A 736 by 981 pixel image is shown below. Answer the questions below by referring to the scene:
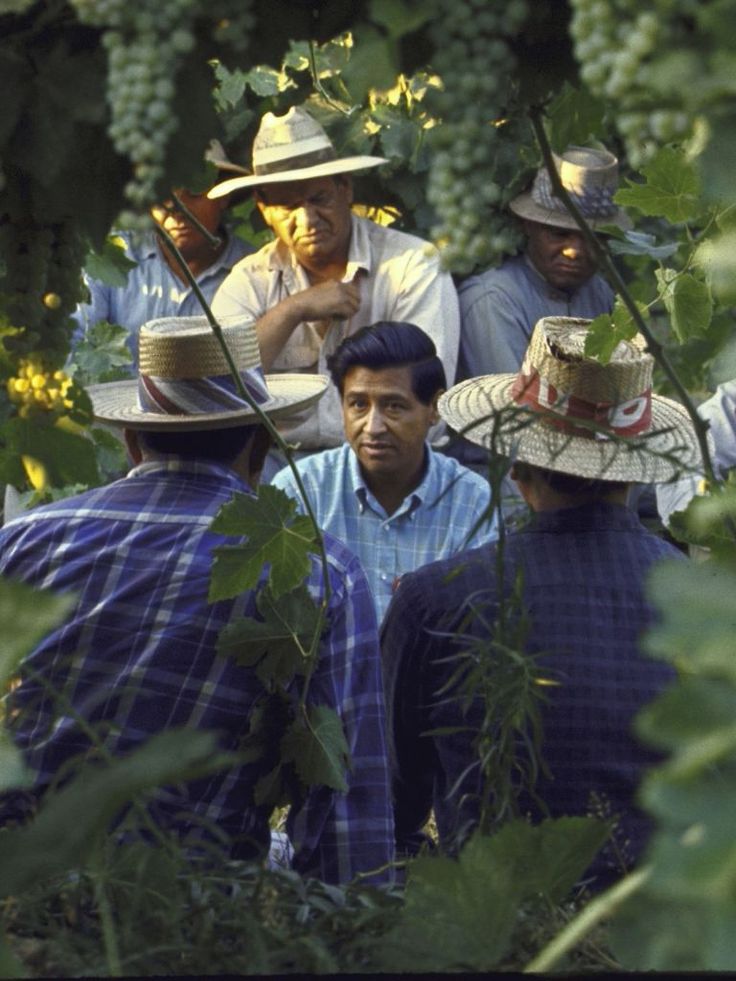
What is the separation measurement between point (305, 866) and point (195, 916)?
50.2 inches

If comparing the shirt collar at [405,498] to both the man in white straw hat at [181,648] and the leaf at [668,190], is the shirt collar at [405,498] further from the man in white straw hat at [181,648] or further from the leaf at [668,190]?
the leaf at [668,190]

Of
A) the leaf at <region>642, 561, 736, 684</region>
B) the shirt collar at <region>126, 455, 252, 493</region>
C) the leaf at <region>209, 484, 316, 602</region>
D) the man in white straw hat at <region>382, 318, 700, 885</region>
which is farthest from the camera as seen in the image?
the shirt collar at <region>126, 455, 252, 493</region>

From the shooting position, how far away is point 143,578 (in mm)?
2869

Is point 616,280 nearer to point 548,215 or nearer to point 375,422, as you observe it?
point 375,422

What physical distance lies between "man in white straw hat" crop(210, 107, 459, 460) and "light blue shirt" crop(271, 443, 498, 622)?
1.79ft

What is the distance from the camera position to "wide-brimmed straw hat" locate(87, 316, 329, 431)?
3102mm

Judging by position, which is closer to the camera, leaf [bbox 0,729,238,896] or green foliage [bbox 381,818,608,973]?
leaf [bbox 0,729,238,896]

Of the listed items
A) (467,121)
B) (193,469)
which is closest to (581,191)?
(193,469)

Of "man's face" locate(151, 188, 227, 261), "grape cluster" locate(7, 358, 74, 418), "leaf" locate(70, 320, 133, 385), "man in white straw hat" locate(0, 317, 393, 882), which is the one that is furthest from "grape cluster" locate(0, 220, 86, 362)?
"man's face" locate(151, 188, 227, 261)

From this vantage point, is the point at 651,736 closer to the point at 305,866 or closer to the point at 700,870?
the point at 700,870

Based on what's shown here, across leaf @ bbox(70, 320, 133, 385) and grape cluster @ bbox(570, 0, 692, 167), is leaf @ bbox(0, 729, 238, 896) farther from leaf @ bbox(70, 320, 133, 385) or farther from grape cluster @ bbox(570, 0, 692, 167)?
leaf @ bbox(70, 320, 133, 385)

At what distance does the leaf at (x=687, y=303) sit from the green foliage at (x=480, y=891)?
143 centimetres

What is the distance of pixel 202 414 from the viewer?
10.2ft

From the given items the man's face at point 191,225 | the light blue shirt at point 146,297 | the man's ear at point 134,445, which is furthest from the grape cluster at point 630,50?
the man's face at point 191,225
